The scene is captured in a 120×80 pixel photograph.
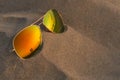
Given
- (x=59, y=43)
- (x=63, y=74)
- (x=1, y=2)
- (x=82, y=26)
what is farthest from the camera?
(x=1, y=2)

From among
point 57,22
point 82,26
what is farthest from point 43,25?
point 82,26

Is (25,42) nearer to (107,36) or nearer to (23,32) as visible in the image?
(23,32)

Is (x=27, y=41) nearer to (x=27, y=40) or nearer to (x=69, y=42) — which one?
(x=27, y=40)

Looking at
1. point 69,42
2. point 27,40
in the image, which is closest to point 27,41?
point 27,40
